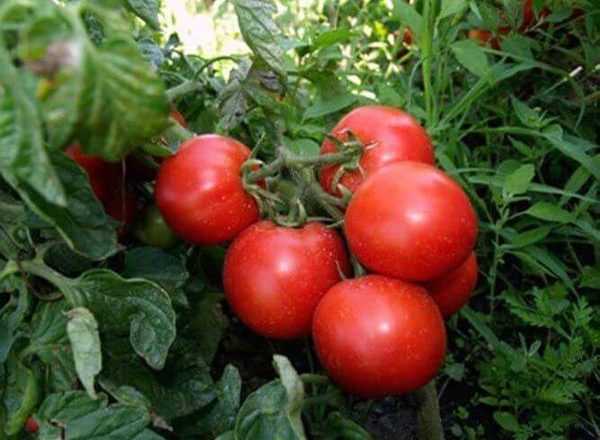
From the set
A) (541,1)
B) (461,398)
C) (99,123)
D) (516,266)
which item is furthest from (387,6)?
(99,123)

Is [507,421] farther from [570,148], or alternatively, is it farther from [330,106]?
[330,106]

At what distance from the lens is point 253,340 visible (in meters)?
1.45

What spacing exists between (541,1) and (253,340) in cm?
70

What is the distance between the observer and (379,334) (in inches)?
35.2

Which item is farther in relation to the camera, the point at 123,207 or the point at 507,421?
the point at 507,421

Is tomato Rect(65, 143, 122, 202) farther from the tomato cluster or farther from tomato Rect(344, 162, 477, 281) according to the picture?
tomato Rect(344, 162, 477, 281)

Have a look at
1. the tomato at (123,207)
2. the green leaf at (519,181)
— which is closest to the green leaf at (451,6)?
the green leaf at (519,181)

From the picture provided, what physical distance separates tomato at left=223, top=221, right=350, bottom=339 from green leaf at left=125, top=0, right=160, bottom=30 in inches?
11.6

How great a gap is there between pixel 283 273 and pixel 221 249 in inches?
12.1

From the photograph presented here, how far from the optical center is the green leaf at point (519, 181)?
3.90 ft

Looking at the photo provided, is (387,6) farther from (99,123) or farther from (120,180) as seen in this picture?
(99,123)

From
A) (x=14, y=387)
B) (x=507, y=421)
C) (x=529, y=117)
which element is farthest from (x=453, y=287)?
(x=14, y=387)

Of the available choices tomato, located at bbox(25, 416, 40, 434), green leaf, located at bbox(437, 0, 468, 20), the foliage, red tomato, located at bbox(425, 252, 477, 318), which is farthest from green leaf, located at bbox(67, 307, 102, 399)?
green leaf, located at bbox(437, 0, 468, 20)

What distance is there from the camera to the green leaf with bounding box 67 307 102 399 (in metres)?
0.79
